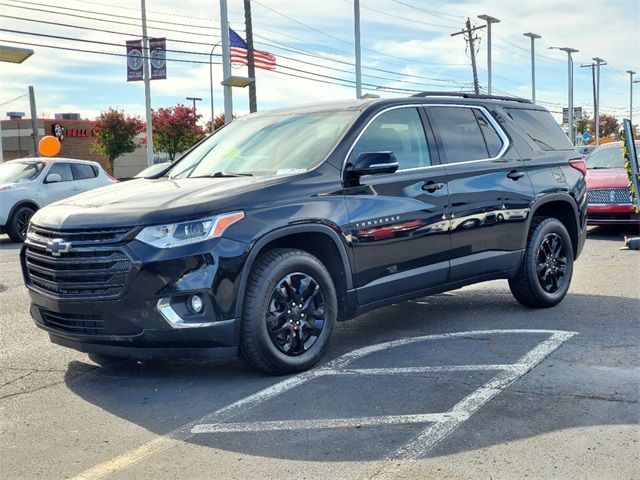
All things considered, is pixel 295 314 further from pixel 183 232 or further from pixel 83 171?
pixel 83 171

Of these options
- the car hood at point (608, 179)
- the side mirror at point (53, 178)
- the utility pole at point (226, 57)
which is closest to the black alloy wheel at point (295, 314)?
the car hood at point (608, 179)

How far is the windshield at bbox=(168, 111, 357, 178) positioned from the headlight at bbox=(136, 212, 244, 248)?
32.8 inches

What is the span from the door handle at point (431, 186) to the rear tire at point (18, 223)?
11515 millimetres

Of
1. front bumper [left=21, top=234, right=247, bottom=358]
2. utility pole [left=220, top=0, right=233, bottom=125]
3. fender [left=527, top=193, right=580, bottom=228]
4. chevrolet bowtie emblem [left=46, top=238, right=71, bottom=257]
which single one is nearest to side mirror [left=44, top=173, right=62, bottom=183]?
utility pole [left=220, top=0, right=233, bottom=125]

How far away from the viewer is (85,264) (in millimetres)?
4672

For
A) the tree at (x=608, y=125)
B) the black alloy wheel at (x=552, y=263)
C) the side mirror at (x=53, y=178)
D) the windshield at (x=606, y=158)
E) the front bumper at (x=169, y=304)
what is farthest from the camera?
the tree at (x=608, y=125)

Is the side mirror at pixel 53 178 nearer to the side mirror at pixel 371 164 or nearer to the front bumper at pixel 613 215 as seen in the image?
the front bumper at pixel 613 215

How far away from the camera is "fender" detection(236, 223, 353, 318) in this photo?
468 centimetres

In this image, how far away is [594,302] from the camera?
7.42 metres

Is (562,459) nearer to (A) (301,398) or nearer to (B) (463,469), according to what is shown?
(B) (463,469)

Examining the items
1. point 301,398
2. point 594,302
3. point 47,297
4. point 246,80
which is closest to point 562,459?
point 301,398

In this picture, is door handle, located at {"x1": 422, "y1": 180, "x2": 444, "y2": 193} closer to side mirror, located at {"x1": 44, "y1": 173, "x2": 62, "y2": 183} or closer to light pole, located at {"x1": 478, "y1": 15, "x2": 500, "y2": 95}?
side mirror, located at {"x1": 44, "y1": 173, "x2": 62, "y2": 183}

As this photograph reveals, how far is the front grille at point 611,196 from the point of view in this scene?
13016mm

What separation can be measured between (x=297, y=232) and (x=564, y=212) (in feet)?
11.4
